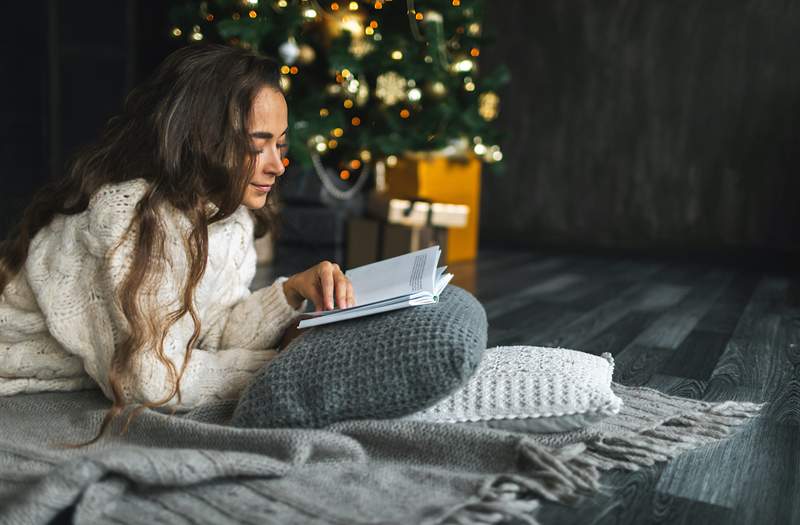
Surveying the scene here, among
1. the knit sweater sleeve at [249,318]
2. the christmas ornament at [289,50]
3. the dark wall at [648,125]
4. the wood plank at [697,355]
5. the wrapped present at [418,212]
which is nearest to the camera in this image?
the knit sweater sleeve at [249,318]

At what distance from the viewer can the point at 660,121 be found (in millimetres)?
4016

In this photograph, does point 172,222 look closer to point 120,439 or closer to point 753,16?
point 120,439

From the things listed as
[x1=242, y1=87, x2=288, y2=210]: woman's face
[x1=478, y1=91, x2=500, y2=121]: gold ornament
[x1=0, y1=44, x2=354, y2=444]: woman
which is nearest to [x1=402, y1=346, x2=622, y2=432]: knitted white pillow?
[x1=0, y1=44, x2=354, y2=444]: woman

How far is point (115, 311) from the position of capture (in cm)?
119

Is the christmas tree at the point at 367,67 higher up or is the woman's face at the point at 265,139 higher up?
the christmas tree at the point at 367,67

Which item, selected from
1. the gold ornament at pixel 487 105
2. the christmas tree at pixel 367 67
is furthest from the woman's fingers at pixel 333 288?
the gold ornament at pixel 487 105

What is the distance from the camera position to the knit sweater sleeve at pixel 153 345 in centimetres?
118

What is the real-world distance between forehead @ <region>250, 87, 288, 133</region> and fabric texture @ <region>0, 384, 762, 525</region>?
0.46 meters

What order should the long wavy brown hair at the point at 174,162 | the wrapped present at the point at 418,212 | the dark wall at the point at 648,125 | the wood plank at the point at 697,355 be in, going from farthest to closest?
the dark wall at the point at 648,125 < the wrapped present at the point at 418,212 < the wood plank at the point at 697,355 < the long wavy brown hair at the point at 174,162

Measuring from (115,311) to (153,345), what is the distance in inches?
3.2

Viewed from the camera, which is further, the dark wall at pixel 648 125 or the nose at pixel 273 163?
the dark wall at pixel 648 125

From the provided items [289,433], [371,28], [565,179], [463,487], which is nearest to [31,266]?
[289,433]

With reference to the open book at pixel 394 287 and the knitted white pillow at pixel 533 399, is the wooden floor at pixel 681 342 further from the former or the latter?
the open book at pixel 394 287

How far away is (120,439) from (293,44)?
1.99 m
